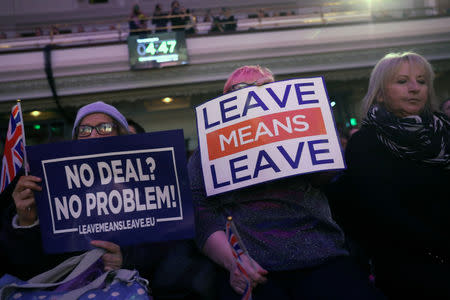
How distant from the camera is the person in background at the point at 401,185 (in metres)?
1.21

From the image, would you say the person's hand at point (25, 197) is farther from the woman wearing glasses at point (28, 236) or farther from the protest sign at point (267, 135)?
→ the protest sign at point (267, 135)

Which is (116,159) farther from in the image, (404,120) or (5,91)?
(5,91)

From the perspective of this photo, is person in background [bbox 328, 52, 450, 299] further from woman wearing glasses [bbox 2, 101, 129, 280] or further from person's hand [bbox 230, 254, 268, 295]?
woman wearing glasses [bbox 2, 101, 129, 280]

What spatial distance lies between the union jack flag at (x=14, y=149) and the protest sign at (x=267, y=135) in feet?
2.40

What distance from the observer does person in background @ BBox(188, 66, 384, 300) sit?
1.08 m

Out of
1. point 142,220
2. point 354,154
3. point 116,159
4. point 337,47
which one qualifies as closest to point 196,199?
point 142,220

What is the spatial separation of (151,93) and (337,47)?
4.30 meters

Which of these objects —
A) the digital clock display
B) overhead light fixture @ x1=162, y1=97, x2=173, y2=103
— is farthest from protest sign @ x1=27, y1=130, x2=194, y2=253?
overhead light fixture @ x1=162, y1=97, x2=173, y2=103

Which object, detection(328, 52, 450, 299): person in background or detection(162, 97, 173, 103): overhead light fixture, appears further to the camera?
detection(162, 97, 173, 103): overhead light fixture

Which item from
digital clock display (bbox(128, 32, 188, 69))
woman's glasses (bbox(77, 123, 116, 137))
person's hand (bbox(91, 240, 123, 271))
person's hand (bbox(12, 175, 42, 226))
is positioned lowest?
person's hand (bbox(91, 240, 123, 271))

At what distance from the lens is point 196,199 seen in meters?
1.36

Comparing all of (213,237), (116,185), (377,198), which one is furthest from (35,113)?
(377,198)

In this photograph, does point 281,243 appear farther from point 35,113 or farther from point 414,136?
point 35,113

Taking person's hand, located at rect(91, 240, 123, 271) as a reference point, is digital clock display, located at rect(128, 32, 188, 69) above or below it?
above
